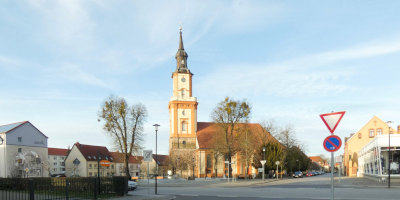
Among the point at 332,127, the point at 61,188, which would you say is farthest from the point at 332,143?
the point at 61,188

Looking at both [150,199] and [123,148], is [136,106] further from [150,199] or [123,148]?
[150,199]

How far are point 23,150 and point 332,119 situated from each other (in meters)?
56.5

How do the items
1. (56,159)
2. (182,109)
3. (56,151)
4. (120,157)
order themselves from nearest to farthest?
(120,157)
(182,109)
(56,159)
(56,151)

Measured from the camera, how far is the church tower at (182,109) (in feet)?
233

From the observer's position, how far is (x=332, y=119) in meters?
9.20

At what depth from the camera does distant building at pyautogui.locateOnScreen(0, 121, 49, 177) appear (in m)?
52.0

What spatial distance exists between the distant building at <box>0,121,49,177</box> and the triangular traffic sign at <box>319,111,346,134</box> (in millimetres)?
50062

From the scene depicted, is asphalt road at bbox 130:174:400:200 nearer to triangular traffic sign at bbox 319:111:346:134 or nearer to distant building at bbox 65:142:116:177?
triangular traffic sign at bbox 319:111:346:134

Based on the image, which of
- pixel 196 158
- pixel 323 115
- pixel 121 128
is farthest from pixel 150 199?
pixel 196 158

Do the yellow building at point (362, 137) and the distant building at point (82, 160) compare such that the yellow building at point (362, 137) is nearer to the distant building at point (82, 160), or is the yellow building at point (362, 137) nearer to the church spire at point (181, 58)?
the church spire at point (181, 58)

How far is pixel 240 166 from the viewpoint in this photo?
72.8 meters

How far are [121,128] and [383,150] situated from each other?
32614 millimetres

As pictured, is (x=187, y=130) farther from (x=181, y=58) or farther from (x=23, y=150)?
(x=23, y=150)

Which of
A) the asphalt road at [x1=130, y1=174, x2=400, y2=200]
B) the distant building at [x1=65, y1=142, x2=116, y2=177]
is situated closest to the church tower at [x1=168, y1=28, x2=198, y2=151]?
the distant building at [x1=65, y1=142, x2=116, y2=177]
